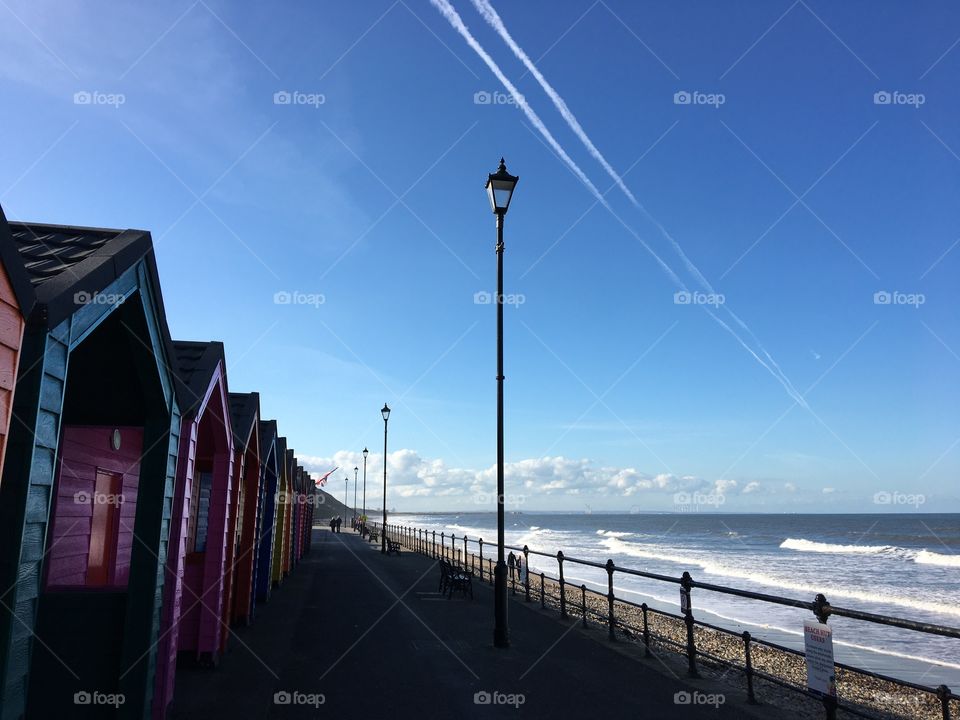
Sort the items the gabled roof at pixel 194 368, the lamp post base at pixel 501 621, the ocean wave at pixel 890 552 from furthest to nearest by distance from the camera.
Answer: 1. the ocean wave at pixel 890 552
2. the lamp post base at pixel 501 621
3. the gabled roof at pixel 194 368

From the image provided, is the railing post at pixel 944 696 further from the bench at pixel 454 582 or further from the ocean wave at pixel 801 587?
the ocean wave at pixel 801 587

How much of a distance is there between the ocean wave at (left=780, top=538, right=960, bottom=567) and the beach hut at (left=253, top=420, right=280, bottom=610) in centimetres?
5001

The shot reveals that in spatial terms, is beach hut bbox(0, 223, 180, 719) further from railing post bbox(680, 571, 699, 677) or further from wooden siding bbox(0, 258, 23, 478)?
railing post bbox(680, 571, 699, 677)

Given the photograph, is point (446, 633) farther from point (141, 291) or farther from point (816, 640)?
point (141, 291)

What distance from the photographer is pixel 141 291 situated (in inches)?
215

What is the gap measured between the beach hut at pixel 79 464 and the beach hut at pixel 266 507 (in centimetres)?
550

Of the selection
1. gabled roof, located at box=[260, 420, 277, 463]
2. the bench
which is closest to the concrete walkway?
the bench

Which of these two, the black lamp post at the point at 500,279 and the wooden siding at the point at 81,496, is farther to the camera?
the black lamp post at the point at 500,279

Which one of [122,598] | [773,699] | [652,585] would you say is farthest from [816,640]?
[652,585]

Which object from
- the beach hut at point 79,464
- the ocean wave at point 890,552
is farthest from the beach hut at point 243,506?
the ocean wave at point 890,552

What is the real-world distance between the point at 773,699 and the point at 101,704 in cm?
917

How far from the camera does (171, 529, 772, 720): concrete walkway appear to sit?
7102mm

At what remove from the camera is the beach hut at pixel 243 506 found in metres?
10.8

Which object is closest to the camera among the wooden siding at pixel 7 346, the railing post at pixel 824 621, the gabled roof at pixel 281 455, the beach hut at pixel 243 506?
the wooden siding at pixel 7 346
